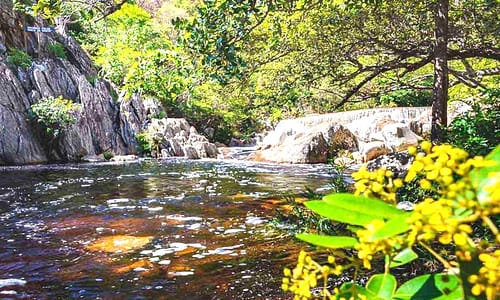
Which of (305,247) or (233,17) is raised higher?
(233,17)

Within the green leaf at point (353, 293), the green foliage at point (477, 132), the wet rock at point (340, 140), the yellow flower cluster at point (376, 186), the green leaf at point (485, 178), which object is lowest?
the wet rock at point (340, 140)

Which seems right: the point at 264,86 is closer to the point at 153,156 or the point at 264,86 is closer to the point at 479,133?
the point at 479,133

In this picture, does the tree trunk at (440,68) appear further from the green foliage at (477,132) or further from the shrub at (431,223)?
the shrub at (431,223)

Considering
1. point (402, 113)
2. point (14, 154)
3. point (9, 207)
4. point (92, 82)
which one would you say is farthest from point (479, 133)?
point (92, 82)

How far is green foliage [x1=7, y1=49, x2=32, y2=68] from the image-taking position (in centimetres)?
2138

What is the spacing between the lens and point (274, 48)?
25.7ft

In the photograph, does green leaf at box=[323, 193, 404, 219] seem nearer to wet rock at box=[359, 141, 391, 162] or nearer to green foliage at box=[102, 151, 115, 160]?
wet rock at box=[359, 141, 391, 162]

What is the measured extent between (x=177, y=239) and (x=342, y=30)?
4365mm

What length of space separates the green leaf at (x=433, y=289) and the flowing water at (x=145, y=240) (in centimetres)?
339

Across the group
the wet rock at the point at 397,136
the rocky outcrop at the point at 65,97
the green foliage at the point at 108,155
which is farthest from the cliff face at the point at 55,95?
the wet rock at the point at 397,136

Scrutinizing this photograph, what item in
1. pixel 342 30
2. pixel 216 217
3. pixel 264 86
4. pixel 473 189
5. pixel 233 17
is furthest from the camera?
pixel 264 86

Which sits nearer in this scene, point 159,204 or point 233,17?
point 233,17

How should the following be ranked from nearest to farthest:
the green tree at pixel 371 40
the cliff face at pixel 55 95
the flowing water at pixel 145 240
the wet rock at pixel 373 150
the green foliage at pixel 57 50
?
1. the flowing water at pixel 145 240
2. the green tree at pixel 371 40
3. the wet rock at pixel 373 150
4. the cliff face at pixel 55 95
5. the green foliage at pixel 57 50

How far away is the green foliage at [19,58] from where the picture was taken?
2138 cm
